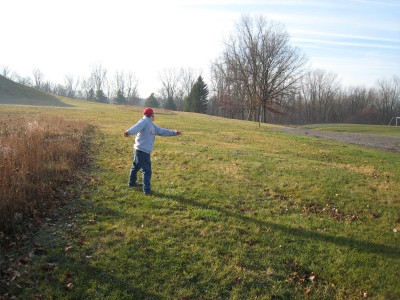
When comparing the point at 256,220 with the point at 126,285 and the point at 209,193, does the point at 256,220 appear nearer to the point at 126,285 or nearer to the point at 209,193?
the point at 209,193

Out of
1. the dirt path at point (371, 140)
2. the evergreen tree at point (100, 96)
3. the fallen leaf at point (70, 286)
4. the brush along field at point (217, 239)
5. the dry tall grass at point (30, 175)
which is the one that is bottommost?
the fallen leaf at point (70, 286)

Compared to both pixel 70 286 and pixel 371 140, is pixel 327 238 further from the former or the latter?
pixel 371 140

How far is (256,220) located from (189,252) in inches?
77.4

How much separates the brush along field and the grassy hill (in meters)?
45.6

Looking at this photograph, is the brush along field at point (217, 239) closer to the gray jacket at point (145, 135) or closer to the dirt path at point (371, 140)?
the gray jacket at point (145, 135)

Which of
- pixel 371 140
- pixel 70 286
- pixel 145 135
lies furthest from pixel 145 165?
pixel 371 140

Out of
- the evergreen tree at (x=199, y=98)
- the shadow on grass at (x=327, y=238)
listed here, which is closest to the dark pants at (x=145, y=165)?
the shadow on grass at (x=327, y=238)

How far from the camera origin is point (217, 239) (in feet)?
19.7

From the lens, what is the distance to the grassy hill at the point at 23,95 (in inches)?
1953

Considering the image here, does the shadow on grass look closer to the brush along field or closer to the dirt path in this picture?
the brush along field

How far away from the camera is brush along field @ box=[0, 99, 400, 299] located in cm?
470

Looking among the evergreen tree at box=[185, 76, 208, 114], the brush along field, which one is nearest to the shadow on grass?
the brush along field

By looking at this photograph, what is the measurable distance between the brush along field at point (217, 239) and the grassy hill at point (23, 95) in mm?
45614

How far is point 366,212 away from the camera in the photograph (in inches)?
301
